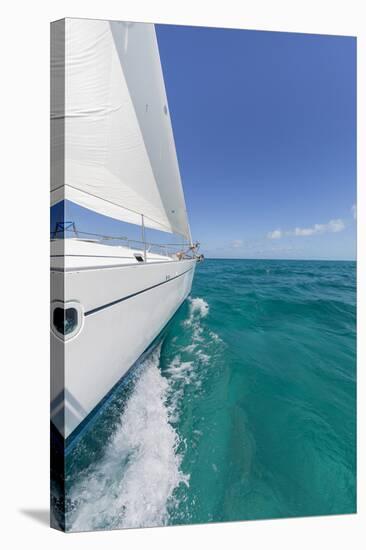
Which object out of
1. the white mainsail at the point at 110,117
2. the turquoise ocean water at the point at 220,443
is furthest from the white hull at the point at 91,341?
the white mainsail at the point at 110,117

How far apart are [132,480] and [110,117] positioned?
240 cm

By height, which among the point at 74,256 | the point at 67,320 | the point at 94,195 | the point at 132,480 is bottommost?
the point at 132,480

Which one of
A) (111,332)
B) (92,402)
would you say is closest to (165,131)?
(111,332)

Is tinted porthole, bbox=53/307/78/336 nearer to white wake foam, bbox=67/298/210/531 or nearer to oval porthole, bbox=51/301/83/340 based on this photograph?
oval porthole, bbox=51/301/83/340

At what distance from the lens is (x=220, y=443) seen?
1.35 m

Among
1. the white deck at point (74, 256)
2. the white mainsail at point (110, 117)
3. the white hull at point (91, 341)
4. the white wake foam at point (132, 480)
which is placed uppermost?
the white mainsail at point (110, 117)

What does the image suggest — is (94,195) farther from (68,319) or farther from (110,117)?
(68,319)

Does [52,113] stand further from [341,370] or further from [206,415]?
[341,370]

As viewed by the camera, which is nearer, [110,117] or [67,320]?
[67,320]

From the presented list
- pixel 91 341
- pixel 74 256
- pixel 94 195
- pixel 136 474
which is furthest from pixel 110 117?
pixel 136 474

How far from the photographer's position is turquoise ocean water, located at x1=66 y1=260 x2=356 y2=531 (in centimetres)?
110

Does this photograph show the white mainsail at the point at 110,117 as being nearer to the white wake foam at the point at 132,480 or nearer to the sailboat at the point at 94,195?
the sailboat at the point at 94,195

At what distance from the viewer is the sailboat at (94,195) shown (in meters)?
1.03

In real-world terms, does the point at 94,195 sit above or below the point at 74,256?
above
